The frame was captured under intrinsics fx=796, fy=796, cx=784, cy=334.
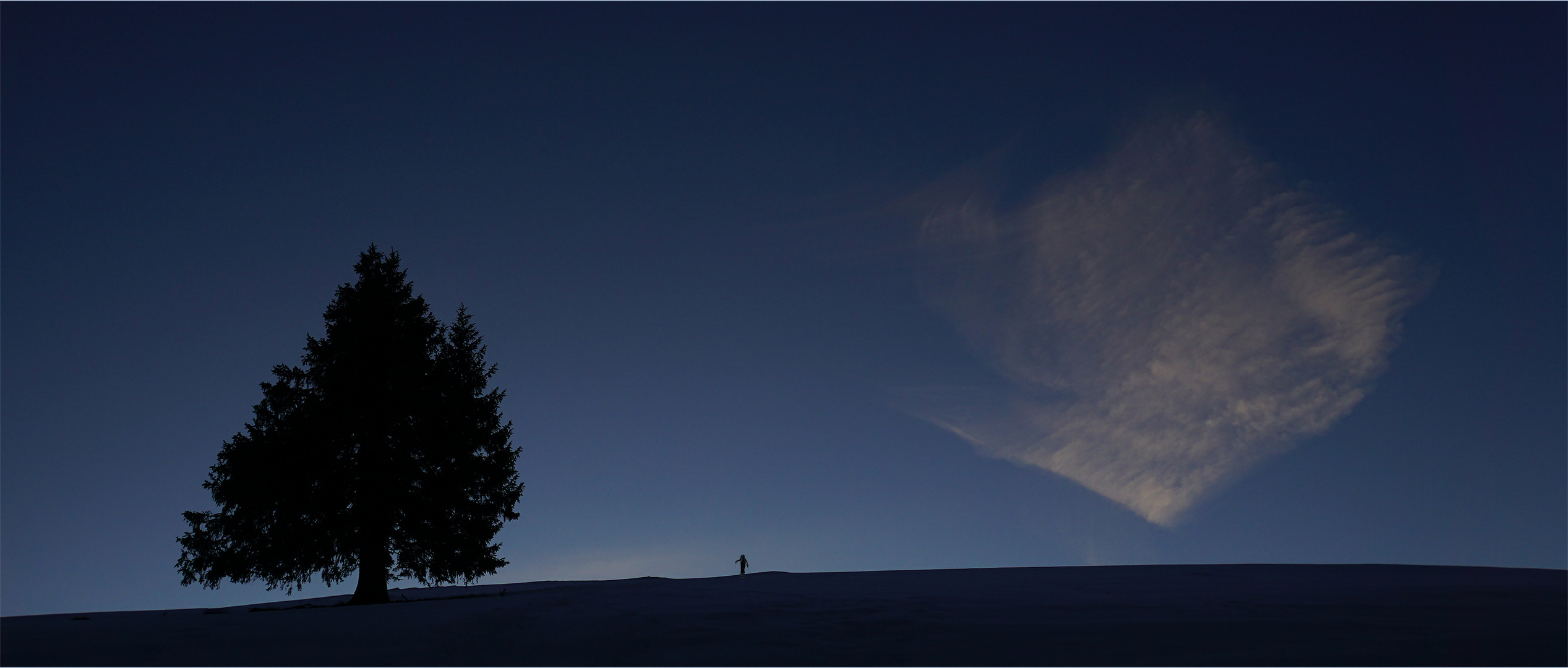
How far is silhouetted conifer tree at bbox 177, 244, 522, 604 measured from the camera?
1789 centimetres

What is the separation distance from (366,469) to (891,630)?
49.4 ft

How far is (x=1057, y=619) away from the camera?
8.38 metres

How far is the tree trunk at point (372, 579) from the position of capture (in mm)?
17797

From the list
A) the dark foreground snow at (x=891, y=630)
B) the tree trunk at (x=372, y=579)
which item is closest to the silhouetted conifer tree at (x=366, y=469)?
the tree trunk at (x=372, y=579)

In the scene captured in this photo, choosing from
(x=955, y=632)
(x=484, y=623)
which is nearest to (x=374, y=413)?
(x=484, y=623)

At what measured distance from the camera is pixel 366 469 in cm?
1853

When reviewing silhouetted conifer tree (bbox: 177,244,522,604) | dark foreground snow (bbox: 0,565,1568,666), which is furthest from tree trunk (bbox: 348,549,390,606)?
dark foreground snow (bbox: 0,565,1568,666)

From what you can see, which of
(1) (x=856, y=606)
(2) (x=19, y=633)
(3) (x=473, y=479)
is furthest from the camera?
(3) (x=473, y=479)

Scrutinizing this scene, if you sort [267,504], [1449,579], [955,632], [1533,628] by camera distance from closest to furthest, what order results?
[1533,628]
[955,632]
[1449,579]
[267,504]

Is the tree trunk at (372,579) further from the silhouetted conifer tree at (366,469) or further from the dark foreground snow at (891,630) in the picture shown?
the dark foreground snow at (891,630)

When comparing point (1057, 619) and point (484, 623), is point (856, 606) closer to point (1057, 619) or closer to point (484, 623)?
point (1057, 619)

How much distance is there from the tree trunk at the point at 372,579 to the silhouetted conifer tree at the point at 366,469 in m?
0.03

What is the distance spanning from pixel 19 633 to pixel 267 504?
364 inches

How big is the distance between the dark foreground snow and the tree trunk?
18.5 ft
